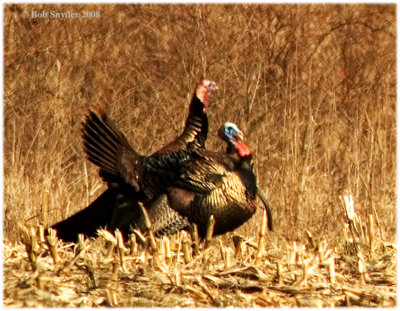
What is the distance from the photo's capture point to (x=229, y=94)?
233 inches

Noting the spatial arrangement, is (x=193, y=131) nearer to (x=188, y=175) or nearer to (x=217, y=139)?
(x=188, y=175)

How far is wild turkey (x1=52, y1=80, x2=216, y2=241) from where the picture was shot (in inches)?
176

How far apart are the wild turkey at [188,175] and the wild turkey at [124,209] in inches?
1.7

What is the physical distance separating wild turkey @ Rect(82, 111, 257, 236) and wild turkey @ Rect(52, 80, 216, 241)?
44 millimetres

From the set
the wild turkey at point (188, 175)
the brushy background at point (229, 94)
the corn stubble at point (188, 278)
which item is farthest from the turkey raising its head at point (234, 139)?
the corn stubble at point (188, 278)

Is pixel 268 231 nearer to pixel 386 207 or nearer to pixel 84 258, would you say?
pixel 386 207

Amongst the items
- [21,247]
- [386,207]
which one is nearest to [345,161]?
[386,207]

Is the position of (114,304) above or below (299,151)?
below

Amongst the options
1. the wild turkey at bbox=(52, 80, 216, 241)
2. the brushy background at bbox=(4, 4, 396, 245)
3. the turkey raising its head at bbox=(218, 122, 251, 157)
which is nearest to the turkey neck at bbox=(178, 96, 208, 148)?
the wild turkey at bbox=(52, 80, 216, 241)

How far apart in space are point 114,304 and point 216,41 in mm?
3115

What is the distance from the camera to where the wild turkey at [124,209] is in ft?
14.6

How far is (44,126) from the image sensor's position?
6078 millimetres

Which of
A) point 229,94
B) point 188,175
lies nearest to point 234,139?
point 188,175

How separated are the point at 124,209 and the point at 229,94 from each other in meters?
1.61
